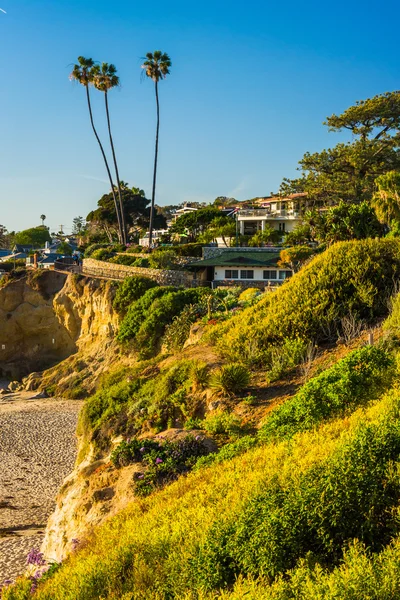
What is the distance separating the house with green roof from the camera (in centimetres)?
4481

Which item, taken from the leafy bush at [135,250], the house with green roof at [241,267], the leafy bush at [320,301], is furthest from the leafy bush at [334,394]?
the leafy bush at [135,250]

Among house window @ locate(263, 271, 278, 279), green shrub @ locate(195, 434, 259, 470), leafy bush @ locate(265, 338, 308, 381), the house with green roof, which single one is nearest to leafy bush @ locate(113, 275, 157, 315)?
the house with green roof

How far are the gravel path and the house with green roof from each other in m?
15.0

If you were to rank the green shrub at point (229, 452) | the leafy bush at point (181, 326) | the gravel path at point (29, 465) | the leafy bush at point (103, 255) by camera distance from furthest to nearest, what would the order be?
the leafy bush at point (103, 255) → the leafy bush at point (181, 326) → the gravel path at point (29, 465) → the green shrub at point (229, 452)

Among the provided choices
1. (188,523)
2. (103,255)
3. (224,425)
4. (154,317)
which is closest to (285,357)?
(224,425)

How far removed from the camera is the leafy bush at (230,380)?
15.7 m

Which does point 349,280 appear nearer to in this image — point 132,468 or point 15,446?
point 132,468

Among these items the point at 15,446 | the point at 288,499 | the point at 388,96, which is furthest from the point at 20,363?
the point at 288,499

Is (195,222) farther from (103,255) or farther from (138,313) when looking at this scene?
(138,313)

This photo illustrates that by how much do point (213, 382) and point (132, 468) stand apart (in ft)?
12.9

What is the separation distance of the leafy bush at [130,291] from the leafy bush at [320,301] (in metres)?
19.8

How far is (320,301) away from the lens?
61.0ft

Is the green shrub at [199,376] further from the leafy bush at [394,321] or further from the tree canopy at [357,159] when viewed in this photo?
the tree canopy at [357,159]

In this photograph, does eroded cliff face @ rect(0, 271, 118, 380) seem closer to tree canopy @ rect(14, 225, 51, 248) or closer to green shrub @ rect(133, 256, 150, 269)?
green shrub @ rect(133, 256, 150, 269)
